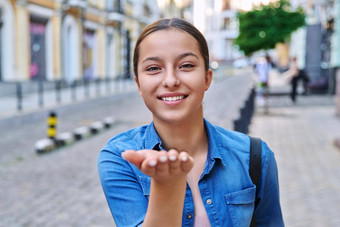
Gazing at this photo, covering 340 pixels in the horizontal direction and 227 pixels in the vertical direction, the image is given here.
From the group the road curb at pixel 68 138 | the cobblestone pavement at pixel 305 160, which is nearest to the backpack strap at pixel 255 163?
the cobblestone pavement at pixel 305 160

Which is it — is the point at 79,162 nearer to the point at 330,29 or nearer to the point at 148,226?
the point at 148,226

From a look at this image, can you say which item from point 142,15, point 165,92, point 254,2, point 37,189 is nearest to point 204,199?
point 165,92

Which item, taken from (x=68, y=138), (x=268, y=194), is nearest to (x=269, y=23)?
(x=68, y=138)

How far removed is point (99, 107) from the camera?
16.9 metres

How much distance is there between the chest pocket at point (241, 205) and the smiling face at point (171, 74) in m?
0.29

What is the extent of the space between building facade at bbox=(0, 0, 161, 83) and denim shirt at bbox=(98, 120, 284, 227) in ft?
50.6

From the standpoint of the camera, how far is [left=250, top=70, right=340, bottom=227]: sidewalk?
5090mm

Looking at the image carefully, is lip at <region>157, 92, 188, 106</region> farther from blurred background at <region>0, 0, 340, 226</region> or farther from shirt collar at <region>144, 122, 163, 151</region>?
blurred background at <region>0, 0, 340, 226</region>

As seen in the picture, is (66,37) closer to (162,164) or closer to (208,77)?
(208,77)

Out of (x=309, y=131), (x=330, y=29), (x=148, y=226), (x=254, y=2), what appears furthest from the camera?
(x=254, y=2)

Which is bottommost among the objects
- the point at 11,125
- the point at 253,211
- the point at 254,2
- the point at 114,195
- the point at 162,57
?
the point at 11,125

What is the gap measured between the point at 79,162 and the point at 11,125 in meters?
5.08

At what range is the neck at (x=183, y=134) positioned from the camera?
1.53m

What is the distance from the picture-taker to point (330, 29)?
69.3 feet
